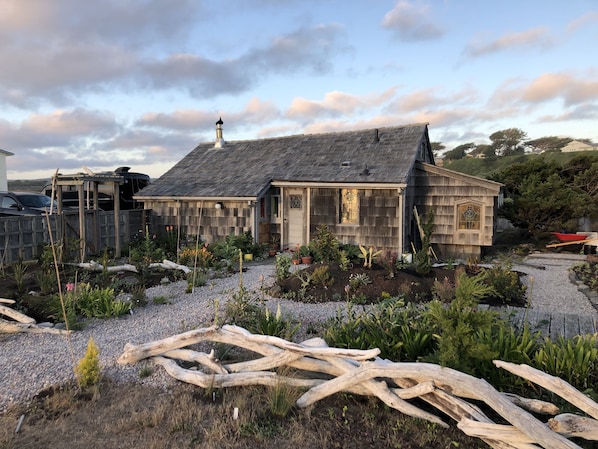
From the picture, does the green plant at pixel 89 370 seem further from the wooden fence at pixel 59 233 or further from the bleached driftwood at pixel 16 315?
the wooden fence at pixel 59 233

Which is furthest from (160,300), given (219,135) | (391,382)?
(219,135)

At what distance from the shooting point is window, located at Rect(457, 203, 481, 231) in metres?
13.0

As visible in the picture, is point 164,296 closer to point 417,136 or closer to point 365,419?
point 365,419

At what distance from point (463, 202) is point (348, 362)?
1031cm

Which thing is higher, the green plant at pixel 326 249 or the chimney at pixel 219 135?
the chimney at pixel 219 135

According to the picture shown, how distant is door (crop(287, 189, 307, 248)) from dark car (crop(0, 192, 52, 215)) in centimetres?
799

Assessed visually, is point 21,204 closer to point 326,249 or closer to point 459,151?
point 326,249

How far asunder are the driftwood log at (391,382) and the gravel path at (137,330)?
480mm

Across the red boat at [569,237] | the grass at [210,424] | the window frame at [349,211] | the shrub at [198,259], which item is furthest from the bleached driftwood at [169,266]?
the red boat at [569,237]

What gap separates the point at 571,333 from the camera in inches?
214

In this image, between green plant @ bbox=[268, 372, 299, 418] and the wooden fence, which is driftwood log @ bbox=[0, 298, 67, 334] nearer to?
the wooden fence

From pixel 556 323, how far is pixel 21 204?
15.4 metres

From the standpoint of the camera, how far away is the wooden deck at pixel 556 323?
549cm

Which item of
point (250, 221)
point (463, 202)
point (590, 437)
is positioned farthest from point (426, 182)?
point (590, 437)
